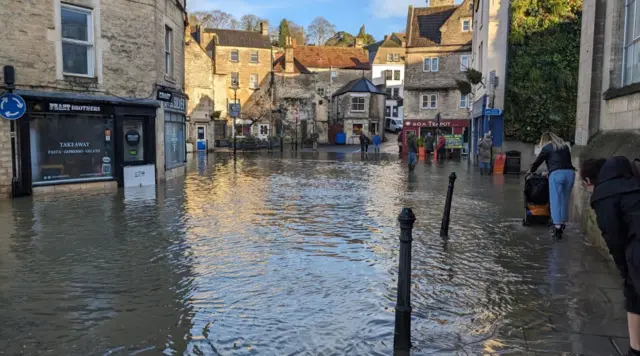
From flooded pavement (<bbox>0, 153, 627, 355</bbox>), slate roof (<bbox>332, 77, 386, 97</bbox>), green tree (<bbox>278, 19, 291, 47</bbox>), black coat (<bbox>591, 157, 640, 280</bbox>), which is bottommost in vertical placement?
flooded pavement (<bbox>0, 153, 627, 355</bbox>)

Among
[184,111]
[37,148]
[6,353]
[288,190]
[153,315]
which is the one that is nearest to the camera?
[6,353]

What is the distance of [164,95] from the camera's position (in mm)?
16859

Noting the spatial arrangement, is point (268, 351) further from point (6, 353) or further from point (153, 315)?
point (6, 353)

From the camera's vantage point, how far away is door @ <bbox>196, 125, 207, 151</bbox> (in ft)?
139

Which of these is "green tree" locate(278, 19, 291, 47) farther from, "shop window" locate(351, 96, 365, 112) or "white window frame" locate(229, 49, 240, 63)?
"shop window" locate(351, 96, 365, 112)

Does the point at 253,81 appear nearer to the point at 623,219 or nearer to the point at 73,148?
the point at 73,148

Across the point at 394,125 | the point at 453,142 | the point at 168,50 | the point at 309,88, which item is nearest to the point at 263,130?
the point at 309,88

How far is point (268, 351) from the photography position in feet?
14.1

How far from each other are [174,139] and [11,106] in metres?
7.15

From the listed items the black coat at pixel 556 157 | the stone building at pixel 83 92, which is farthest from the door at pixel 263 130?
the black coat at pixel 556 157

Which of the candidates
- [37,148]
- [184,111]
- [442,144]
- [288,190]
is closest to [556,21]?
[442,144]

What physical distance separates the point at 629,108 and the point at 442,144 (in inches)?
928

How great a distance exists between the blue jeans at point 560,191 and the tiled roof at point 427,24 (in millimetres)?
36407

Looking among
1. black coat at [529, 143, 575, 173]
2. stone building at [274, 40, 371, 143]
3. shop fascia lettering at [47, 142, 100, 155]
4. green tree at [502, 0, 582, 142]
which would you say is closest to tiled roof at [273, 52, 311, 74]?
stone building at [274, 40, 371, 143]
